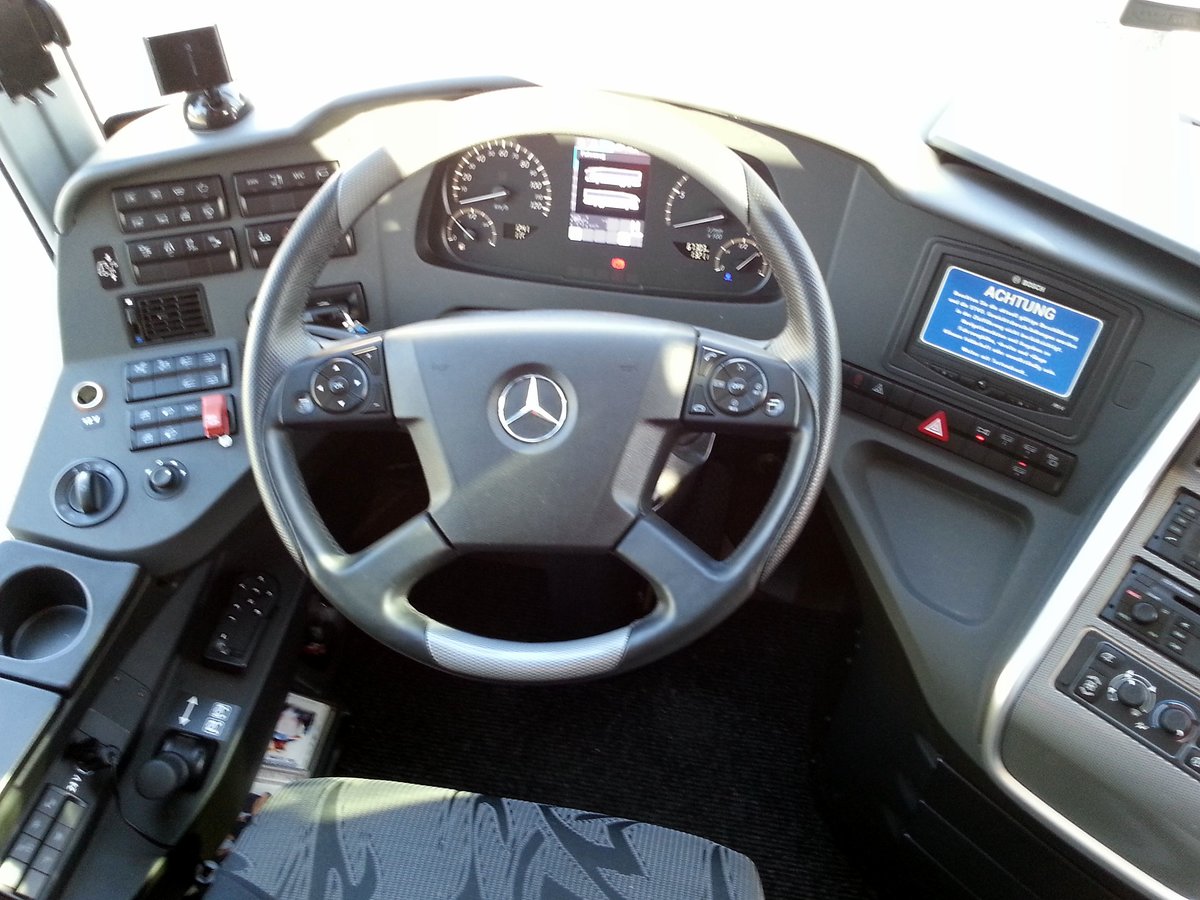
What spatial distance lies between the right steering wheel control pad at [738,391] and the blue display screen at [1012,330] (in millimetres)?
258

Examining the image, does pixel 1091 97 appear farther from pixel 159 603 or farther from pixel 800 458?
pixel 159 603

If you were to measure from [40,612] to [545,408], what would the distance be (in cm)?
70

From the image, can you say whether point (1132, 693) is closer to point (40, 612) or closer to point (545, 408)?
point (545, 408)

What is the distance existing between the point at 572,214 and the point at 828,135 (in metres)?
0.33

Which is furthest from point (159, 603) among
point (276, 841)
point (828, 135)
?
point (828, 135)

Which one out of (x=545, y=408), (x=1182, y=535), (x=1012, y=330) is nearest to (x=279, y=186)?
(x=545, y=408)

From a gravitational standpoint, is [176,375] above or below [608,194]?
below

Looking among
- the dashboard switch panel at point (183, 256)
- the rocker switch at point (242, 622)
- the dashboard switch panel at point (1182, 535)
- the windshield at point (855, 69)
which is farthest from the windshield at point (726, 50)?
the rocker switch at point (242, 622)

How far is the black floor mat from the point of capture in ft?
5.12

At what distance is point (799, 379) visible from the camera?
35.4 inches

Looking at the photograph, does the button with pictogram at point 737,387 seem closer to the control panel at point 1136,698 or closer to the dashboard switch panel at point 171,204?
the control panel at point 1136,698

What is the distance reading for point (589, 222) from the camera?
1.18m

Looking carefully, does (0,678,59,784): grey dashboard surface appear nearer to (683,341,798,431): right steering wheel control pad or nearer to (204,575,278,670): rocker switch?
(204,575,278,670): rocker switch

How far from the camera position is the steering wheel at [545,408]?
867 mm
